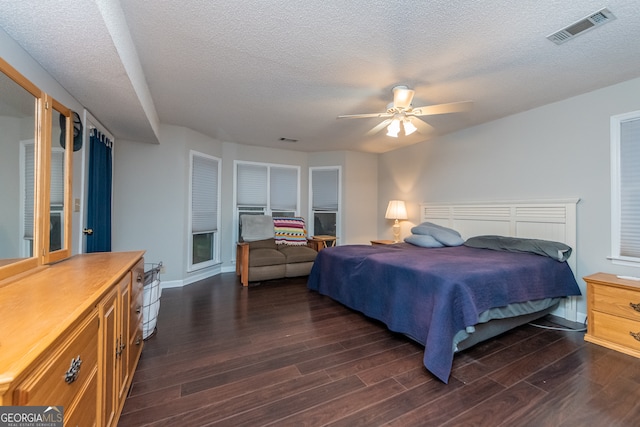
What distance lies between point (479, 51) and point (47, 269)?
11.0 ft

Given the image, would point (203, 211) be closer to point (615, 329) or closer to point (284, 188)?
point (284, 188)

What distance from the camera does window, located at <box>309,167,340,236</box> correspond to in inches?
219

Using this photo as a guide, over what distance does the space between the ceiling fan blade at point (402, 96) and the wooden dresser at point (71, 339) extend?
8.37 ft

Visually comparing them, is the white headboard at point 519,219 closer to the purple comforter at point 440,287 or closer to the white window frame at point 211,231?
the purple comforter at point 440,287

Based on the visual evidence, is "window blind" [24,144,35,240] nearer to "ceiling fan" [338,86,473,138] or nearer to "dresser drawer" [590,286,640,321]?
"ceiling fan" [338,86,473,138]

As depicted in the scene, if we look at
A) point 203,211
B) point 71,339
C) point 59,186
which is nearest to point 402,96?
point 71,339

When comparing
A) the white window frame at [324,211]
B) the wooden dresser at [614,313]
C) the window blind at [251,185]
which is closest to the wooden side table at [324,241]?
the white window frame at [324,211]

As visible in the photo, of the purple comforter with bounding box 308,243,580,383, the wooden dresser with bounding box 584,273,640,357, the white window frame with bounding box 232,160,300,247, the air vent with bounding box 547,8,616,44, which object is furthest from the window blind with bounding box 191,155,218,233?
the wooden dresser with bounding box 584,273,640,357

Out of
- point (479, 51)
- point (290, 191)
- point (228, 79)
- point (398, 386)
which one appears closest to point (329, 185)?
point (290, 191)

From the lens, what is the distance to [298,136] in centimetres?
448

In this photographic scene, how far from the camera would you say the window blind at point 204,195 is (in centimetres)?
427

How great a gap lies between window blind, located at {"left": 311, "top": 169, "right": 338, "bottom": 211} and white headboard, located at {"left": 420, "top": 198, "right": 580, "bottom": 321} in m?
1.99

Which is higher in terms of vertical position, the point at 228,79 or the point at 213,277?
the point at 228,79

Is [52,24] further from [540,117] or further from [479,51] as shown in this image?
[540,117]
